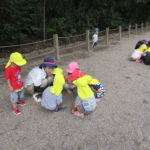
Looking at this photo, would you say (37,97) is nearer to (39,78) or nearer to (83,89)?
(39,78)

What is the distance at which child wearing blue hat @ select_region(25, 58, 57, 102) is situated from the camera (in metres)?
3.23

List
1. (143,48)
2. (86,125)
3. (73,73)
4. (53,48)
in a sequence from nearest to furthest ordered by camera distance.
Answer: (86,125) < (73,73) < (143,48) < (53,48)

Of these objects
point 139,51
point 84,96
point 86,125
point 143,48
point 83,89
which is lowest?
point 86,125

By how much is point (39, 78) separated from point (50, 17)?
8.30m

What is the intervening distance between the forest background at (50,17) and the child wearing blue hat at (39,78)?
4.83m

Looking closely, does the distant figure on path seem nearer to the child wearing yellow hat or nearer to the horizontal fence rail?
the horizontal fence rail

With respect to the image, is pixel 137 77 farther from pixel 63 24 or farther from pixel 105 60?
pixel 63 24

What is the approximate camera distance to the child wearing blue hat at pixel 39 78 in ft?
10.6

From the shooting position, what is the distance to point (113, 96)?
3.67 metres

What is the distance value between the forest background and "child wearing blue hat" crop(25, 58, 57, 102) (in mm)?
4834

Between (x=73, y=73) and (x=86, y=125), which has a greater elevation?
(x=73, y=73)

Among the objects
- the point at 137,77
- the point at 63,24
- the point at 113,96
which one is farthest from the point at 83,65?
the point at 63,24

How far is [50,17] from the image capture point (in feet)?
34.7

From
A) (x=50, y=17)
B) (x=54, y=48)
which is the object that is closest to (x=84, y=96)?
(x=54, y=48)
